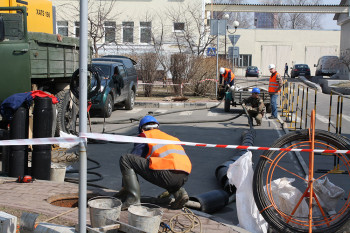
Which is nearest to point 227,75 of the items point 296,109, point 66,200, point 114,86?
point 114,86

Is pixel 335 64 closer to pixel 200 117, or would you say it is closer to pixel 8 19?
pixel 200 117

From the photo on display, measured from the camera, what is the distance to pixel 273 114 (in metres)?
15.6

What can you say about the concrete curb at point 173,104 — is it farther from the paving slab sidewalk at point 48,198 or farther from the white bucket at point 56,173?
the paving slab sidewalk at point 48,198

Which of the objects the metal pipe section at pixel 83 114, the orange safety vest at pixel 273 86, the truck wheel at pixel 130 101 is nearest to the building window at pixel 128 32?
the truck wheel at pixel 130 101

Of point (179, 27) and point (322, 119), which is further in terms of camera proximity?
point (179, 27)

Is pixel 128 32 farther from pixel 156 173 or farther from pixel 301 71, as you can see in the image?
pixel 156 173

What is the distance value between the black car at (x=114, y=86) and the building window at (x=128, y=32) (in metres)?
21.9

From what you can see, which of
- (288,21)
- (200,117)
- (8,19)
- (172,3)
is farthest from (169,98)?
(288,21)

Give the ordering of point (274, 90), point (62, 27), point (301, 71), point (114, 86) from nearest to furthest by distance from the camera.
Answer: point (274, 90), point (114, 86), point (62, 27), point (301, 71)

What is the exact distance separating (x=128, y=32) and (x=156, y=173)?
36012mm

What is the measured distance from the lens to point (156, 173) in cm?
550

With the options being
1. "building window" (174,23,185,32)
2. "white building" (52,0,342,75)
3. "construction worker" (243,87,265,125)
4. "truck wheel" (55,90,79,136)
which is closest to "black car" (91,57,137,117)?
"truck wheel" (55,90,79,136)

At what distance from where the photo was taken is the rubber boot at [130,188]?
5520 mm

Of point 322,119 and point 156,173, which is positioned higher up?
point 156,173
